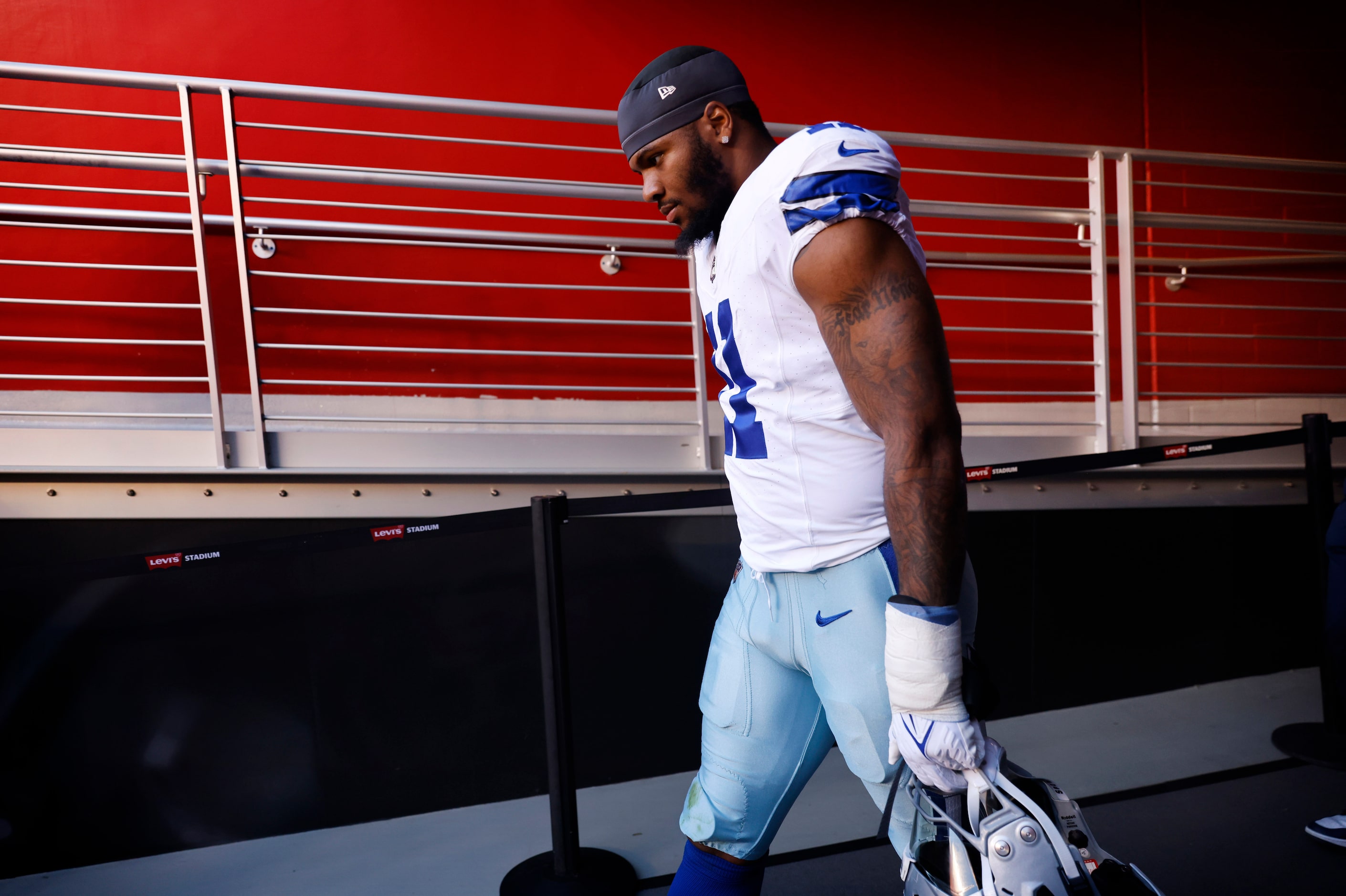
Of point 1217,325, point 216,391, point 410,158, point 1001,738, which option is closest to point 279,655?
point 216,391

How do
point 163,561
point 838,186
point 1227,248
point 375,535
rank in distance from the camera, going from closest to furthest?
point 838,186
point 163,561
point 375,535
point 1227,248

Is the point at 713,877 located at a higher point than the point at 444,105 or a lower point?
lower

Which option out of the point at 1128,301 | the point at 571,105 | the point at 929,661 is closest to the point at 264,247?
the point at 571,105

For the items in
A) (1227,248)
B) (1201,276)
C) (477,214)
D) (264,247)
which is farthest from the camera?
(1201,276)

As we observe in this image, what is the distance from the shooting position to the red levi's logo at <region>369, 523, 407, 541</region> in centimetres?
212

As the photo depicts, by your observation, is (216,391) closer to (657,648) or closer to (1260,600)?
(657,648)

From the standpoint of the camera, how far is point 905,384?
106 cm

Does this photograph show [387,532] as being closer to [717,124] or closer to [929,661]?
[717,124]

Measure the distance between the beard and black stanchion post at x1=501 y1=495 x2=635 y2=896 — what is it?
1.03m

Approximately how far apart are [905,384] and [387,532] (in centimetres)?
151

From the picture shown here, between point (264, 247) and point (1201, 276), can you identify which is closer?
point (264, 247)

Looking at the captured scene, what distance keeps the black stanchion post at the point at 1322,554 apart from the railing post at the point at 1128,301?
23.4 inches

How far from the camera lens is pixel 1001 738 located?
3.41 metres

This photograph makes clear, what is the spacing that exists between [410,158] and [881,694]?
3.35 meters
